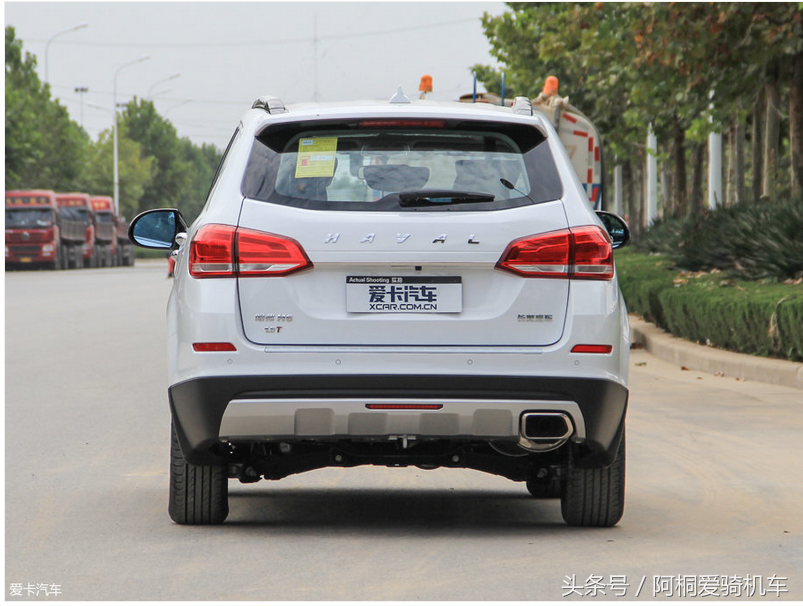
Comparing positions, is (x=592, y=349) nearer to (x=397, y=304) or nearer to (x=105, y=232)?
(x=397, y=304)

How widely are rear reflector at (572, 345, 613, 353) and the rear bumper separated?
0.11 m

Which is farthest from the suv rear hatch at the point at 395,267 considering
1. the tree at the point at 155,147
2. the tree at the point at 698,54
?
the tree at the point at 155,147

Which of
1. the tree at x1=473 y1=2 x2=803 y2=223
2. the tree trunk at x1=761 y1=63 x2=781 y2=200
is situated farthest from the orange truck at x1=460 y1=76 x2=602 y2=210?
the tree trunk at x1=761 y1=63 x2=781 y2=200

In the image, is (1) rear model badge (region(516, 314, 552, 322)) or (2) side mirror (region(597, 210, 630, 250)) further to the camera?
(2) side mirror (region(597, 210, 630, 250))

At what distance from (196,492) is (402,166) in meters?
1.65

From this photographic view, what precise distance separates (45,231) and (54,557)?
172ft

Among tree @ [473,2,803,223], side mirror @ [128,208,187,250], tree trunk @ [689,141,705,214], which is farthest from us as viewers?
tree trunk @ [689,141,705,214]

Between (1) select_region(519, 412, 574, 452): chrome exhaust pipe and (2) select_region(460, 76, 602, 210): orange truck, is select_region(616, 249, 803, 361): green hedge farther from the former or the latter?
(1) select_region(519, 412, 574, 452): chrome exhaust pipe

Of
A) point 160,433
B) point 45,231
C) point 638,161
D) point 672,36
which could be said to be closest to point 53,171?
point 45,231

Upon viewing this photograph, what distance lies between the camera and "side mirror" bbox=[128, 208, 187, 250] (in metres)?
6.68

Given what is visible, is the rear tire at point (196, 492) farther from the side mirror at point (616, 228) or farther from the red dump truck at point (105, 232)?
the red dump truck at point (105, 232)

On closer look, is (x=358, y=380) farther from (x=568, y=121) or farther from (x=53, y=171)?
(x=53, y=171)

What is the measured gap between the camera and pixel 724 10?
18.5m

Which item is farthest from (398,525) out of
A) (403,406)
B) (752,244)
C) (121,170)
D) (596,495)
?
(121,170)
